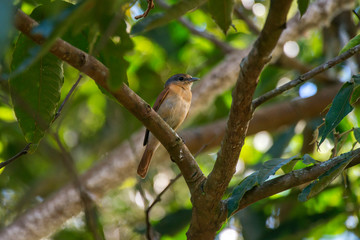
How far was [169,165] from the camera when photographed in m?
7.08

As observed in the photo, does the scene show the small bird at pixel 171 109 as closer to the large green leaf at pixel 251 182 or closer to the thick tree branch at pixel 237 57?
the thick tree branch at pixel 237 57

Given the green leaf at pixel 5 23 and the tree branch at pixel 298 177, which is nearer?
the green leaf at pixel 5 23

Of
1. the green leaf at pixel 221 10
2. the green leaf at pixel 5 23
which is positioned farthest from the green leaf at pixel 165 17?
the green leaf at pixel 5 23

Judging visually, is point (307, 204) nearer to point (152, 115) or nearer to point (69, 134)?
point (152, 115)

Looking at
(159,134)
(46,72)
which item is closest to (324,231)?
(159,134)

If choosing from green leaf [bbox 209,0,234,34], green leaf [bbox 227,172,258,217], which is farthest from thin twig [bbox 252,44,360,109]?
green leaf [bbox 227,172,258,217]

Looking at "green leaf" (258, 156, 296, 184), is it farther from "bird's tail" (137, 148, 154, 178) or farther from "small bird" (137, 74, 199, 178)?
"small bird" (137, 74, 199, 178)

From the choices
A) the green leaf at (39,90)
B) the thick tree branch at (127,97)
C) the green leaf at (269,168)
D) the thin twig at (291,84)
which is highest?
the green leaf at (39,90)

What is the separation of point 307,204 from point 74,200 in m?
2.48

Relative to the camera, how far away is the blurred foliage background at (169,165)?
460 cm

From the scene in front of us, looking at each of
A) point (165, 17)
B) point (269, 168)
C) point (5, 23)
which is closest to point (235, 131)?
point (269, 168)

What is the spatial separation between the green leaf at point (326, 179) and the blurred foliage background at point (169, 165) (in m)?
1.71

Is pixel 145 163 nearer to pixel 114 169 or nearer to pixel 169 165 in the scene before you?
pixel 114 169

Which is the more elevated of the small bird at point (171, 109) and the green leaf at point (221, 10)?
the small bird at point (171, 109)
